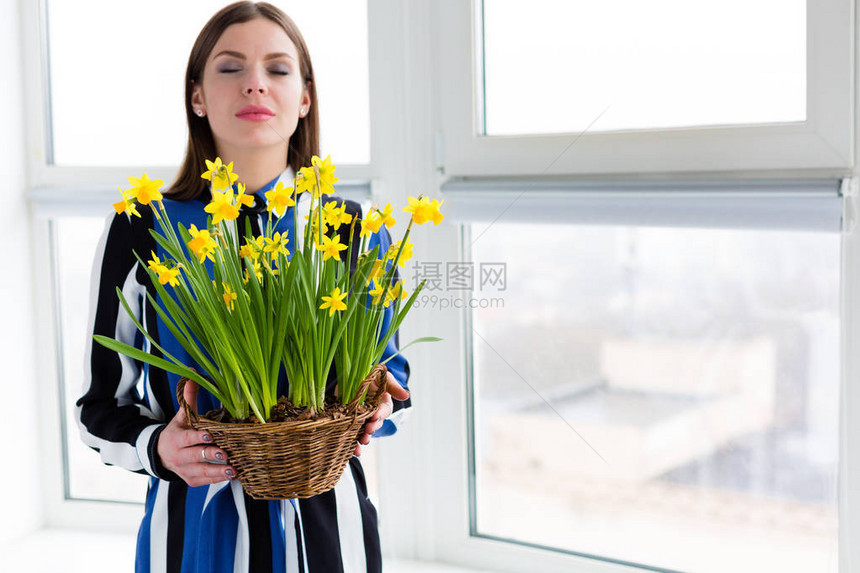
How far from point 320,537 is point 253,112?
0.56 meters

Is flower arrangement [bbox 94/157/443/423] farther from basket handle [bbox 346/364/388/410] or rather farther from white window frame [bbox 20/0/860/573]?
white window frame [bbox 20/0/860/573]

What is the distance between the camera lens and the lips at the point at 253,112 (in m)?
1.03

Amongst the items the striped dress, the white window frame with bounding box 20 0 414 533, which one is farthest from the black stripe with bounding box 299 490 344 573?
the white window frame with bounding box 20 0 414 533

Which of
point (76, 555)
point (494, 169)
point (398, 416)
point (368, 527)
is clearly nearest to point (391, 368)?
point (398, 416)

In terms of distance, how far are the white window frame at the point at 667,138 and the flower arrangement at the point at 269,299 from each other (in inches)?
26.9

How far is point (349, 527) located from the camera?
1.05 metres

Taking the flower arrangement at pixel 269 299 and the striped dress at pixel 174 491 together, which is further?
the striped dress at pixel 174 491

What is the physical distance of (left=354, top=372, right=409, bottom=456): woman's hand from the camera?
914 millimetres

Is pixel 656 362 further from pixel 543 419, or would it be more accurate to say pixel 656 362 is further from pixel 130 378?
pixel 130 378

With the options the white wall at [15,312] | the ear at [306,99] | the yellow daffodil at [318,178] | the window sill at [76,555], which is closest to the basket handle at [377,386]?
the yellow daffodil at [318,178]

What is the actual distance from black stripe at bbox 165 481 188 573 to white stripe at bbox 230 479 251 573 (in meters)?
0.08

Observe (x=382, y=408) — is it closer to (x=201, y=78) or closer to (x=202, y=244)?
(x=202, y=244)

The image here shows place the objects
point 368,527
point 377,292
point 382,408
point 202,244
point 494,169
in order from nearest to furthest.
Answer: point 202,244 < point 377,292 < point 382,408 < point 368,527 < point 494,169

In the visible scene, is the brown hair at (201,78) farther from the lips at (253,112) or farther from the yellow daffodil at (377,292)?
the yellow daffodil at (377,292)
